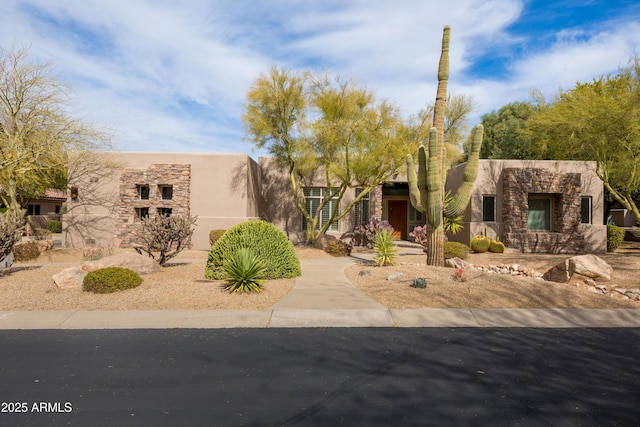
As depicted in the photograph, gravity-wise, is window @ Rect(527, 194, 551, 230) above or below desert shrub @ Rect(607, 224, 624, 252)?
above

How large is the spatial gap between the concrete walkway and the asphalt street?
45 centimetres

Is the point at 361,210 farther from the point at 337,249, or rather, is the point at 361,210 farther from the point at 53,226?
the point at 53,226

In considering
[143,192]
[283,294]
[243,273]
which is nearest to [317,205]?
[143,192]

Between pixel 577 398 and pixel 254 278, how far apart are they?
640 centimetres

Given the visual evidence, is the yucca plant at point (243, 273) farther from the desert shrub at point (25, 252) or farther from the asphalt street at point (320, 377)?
the desert shrub at point (25, 252)

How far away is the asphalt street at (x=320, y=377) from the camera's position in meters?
3.67

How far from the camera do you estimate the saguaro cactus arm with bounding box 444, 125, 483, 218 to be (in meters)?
11.6

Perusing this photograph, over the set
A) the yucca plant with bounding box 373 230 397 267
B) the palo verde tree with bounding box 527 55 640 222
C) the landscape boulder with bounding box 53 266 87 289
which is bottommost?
the landscape boulder with bounding box 53 266 87 289

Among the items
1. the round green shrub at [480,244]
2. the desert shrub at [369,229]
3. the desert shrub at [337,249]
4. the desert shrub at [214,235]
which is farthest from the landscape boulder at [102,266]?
the round green shrub at [480,244]

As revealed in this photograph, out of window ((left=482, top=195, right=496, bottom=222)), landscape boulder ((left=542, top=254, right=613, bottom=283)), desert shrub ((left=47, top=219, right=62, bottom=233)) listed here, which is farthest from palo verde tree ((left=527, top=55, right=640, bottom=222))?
desert shrub ((left=47, top=219, right=62, bottom=233))

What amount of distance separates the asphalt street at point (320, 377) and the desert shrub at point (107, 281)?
6.90 feet

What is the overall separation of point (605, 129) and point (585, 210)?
17.4ft

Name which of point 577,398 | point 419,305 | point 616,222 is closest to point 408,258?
point 419,305

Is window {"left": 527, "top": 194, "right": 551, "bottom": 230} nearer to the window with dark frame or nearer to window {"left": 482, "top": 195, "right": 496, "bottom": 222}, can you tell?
the window with dark frame
